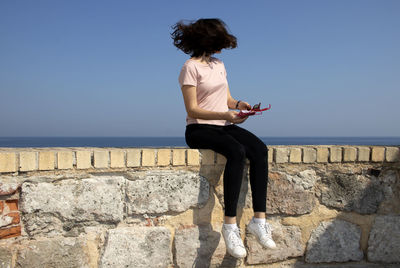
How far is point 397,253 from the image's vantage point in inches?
109

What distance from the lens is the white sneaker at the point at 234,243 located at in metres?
2.28

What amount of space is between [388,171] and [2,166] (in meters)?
2.75

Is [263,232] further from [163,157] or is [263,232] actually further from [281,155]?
[163,157]

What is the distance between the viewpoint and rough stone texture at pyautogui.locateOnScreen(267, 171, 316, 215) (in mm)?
2602

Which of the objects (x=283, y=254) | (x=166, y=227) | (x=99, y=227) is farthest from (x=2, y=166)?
(x=283, y=254)

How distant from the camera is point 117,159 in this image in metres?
2.33

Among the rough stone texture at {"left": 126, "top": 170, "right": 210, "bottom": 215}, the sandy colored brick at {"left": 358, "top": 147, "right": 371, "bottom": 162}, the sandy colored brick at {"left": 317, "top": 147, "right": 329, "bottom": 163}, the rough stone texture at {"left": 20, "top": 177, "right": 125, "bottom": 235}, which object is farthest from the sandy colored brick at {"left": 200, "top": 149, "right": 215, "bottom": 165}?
the sandy colored brick at {"left": 358, "top": 147, "right": 371, "bottom": 162}

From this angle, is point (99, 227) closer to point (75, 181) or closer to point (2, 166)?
point (75, 181)

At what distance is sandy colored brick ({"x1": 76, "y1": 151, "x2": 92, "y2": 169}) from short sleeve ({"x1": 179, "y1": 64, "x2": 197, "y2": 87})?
80 centimetres


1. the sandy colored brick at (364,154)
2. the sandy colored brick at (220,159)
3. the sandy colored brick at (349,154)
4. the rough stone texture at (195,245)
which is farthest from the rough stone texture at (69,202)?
the sandy colored brick at (364,154)

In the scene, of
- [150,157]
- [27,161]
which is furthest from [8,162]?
[150,157]

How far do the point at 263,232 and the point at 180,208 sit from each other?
0.58 meters

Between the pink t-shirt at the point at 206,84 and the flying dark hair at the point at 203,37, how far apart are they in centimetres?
12

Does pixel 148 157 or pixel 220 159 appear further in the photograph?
pixel 220 159
